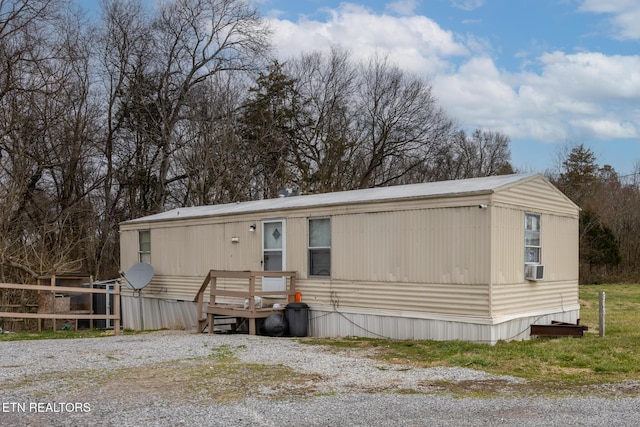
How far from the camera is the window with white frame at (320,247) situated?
12617 mm

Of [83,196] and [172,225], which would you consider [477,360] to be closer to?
[172,225]

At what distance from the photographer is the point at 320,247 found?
41.7 ft

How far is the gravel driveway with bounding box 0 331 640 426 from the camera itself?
587 centimetres

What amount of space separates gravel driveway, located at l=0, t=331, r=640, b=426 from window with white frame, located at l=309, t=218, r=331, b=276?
9.25ft

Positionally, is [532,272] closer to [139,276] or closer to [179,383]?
[179,383]

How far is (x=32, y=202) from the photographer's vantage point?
22562 mm

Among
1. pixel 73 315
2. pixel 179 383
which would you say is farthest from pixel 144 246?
pixel 179 383

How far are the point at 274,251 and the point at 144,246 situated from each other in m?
5.34

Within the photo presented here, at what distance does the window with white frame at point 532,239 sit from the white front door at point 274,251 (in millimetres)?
4597

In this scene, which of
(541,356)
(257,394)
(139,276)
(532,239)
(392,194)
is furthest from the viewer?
(139,276)

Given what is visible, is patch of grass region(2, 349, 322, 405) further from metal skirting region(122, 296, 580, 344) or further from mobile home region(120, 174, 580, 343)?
mobile home region(120, 174, 580, 343)

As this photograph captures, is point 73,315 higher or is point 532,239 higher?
point 532,239

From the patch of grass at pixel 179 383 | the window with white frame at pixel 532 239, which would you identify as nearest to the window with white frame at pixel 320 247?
the window with white frame at pixel 532 239

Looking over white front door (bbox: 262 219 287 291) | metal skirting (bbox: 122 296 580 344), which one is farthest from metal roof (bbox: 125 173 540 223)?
metal skirting (bbox: 122 296 580 344)
